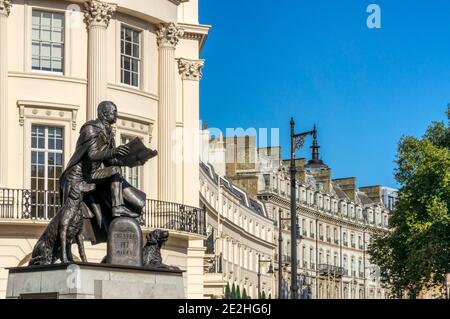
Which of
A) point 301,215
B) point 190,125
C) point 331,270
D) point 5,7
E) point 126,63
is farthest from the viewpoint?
point 331,270

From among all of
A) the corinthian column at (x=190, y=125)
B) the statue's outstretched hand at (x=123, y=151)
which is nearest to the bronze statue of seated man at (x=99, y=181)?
the statue's outstretched hand at (x=123, y=151)

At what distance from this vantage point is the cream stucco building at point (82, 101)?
136ft

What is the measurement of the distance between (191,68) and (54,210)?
364 inches

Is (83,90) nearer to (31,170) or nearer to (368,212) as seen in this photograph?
(31,170)

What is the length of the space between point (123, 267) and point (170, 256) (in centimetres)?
2233

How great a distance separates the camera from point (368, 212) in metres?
168

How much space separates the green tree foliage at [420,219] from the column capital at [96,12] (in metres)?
33.7

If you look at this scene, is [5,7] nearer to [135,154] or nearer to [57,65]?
[57,65]

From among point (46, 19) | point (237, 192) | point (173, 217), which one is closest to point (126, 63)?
point (46, 19)

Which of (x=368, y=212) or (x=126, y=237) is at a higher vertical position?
(x=368, y=212)

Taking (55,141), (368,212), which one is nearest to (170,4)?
(55,141)

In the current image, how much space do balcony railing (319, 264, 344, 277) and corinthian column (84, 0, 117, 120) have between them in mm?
106806

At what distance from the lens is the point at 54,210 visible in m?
41.4
